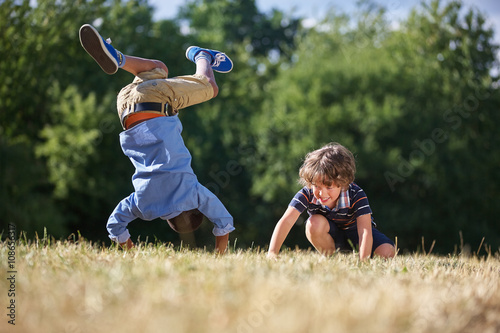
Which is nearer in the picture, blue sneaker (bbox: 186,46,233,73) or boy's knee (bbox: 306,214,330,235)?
boy's knee (bbox: 306,214,330,235)

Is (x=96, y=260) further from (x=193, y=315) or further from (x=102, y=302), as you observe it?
(x=193, y=315)

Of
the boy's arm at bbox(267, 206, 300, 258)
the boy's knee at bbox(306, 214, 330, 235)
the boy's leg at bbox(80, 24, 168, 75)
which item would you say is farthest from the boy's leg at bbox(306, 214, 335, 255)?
the boy's leg at bbox(80, 24, 168, 75)

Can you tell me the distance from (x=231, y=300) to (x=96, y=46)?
8.92 ft

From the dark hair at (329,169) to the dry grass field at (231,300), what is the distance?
54.0 inches

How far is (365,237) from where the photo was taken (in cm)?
423

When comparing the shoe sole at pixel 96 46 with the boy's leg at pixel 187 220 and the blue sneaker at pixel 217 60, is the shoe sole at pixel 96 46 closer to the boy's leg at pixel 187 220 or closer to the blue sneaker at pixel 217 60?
the blue sneaker at pixel 217 60

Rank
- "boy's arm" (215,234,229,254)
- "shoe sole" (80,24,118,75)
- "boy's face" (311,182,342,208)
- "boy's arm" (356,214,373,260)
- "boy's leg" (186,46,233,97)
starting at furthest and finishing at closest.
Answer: "boy's leg" (186,46,233,97), "boy's arm" (215,234,229,254), "boy's face" (311,182,342,208), "boy's arm" (356,214,373,260), "shoe sole" (80,24,118,75)

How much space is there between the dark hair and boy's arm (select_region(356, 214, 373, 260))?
1.09ft

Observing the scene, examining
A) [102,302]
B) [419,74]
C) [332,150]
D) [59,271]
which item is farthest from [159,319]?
[419,74]

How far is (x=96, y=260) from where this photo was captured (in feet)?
10.7

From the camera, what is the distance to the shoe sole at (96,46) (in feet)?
13.4

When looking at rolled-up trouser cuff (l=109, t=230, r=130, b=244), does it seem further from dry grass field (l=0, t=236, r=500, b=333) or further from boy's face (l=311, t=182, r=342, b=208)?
boy's face (l=311, t=182, r=342, b=208)

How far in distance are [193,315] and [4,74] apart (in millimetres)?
18544

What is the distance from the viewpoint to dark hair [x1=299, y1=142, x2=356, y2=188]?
4.27 metres
